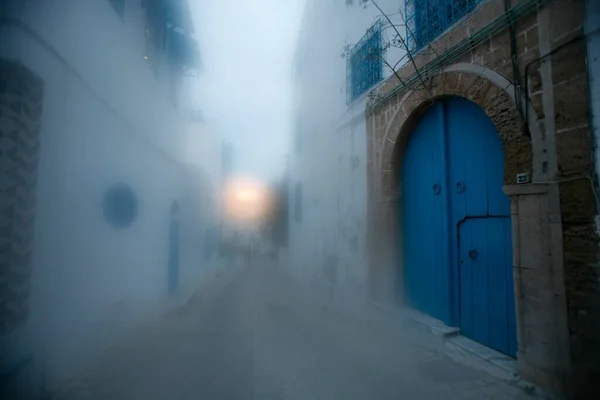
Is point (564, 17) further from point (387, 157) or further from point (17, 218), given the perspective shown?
point (17, 218)

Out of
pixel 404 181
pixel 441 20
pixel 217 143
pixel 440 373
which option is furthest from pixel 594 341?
pixel 217 143

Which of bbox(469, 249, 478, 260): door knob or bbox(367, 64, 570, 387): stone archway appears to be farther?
bbox(469, 249, 478, 260): door knob

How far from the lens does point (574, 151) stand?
2549 mm

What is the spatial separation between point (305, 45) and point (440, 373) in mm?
10206

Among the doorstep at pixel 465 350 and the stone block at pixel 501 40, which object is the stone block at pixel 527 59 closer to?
the stone block at pixel 501 40

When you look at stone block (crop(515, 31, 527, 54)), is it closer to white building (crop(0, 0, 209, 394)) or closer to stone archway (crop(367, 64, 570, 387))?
stone archway (crop(367, 64, 570, 387))

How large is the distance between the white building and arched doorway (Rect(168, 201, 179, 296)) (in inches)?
72.2

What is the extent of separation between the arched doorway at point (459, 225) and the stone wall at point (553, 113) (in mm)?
457

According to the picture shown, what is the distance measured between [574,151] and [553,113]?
385 millimetres

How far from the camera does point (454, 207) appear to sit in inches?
162

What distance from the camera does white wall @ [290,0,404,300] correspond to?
589cm

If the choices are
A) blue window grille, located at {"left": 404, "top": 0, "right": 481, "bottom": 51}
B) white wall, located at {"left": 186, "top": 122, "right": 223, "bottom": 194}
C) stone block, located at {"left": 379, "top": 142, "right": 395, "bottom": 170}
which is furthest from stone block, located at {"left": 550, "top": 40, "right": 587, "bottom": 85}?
white wall, located at {"left": 186, "top": 122, "right": 223, "bottom": 194}

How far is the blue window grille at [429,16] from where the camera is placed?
3.86m

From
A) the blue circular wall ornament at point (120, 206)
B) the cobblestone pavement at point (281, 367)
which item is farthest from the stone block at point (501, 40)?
the blue circular wall ornament at point (120, 206)
